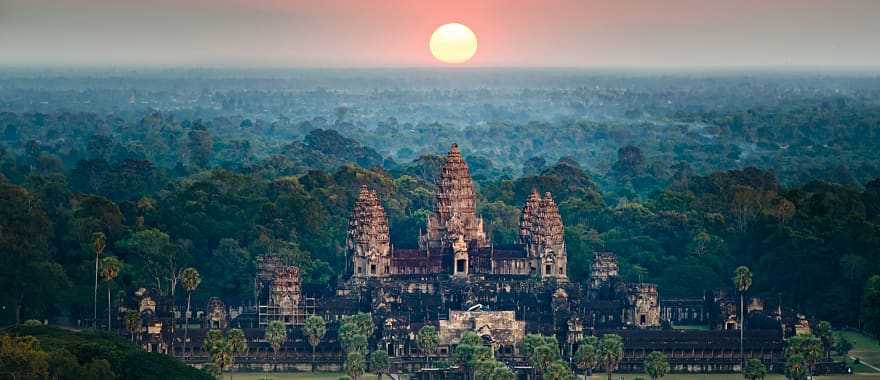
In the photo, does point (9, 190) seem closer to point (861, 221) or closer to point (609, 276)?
point (609, 276)

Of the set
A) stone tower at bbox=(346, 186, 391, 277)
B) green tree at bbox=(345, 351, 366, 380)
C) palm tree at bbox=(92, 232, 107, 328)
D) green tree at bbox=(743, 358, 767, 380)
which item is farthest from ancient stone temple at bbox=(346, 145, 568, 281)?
green tree at bbox=(743, 358, 767, 380)

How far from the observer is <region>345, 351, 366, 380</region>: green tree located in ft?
273

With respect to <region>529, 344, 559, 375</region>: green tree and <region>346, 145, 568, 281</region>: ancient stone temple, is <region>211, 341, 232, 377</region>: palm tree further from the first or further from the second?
<region>346, 145, 568, 281</region>: ancient stone temple

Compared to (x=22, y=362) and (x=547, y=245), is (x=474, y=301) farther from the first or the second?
(x=22, y=362)

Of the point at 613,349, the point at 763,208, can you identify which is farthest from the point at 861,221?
the point at 613,349

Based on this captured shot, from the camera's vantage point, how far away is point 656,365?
82.8m

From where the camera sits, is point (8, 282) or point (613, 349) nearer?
point (613, 349)

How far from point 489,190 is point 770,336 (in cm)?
4688

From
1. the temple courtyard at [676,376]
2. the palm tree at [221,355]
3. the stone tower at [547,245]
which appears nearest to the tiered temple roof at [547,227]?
the stone tower at [547,245]

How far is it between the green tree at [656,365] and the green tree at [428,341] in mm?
9400

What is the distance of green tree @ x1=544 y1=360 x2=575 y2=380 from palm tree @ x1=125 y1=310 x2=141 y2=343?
64.6 ft

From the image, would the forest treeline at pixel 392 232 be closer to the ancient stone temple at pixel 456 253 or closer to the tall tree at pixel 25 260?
the tall tree at pixel 25 260

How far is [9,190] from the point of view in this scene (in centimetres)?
10650

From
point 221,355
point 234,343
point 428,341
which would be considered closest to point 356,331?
Answer: point 428,341
